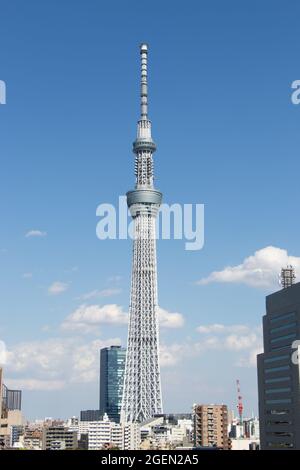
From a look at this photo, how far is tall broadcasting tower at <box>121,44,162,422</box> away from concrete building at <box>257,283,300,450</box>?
65.4 metres

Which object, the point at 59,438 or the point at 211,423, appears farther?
the point at 59,438

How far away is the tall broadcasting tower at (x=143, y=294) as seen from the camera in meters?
153

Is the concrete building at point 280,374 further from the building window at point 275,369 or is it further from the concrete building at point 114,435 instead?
the concrete building at point 114,435

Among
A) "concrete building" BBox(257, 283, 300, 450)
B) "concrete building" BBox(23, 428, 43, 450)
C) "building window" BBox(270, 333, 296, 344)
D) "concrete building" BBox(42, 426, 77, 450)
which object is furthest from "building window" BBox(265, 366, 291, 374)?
"concrete building" BBox(23, 428, 43, 450)

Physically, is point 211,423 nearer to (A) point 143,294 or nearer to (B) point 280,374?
(A) point 143,294

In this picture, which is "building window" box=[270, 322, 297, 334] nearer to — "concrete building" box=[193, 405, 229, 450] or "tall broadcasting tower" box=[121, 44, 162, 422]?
"concrete building" box=[193, 405, 229, 450]

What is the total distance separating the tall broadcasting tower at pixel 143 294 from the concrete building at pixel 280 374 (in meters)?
65.4

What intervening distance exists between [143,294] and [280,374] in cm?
7492

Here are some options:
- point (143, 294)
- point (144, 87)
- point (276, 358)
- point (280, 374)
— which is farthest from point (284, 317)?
point (144, 87)

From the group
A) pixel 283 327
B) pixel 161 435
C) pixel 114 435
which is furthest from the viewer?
pixel 161 435

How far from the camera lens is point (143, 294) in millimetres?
153000

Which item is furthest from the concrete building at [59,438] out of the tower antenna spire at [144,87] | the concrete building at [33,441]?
the tower antenna spire at [144,87]
